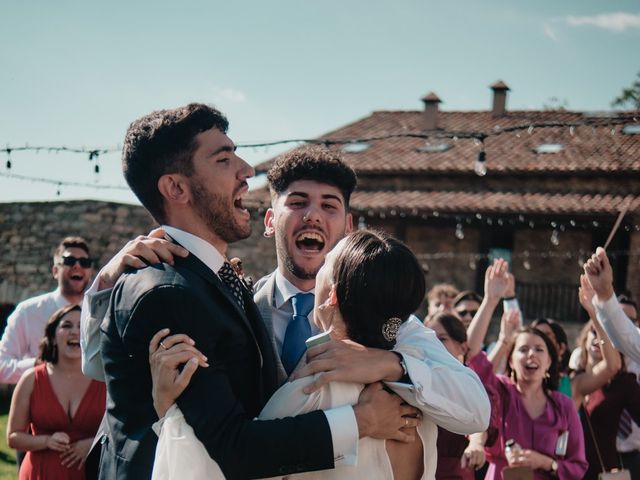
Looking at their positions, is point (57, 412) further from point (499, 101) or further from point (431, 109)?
point (499, 101)

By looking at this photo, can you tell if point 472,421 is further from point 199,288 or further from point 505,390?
point 505,390

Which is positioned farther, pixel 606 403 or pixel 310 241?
pixel 606 403

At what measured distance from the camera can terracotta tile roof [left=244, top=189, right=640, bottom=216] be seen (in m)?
17.5

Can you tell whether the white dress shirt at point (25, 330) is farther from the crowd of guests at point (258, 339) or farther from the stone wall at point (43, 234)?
the stone wall at point (43, 234)

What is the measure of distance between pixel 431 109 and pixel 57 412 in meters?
19.5

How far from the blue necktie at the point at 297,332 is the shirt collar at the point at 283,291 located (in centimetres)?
3

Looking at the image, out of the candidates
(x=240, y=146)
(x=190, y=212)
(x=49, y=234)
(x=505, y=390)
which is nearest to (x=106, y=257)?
(x=49, y=234)

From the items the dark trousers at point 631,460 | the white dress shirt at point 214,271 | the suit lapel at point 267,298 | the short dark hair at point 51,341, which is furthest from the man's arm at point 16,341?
the dark trousers at point 631,460

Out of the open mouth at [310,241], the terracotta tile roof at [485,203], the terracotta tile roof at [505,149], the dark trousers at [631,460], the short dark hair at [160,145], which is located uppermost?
the terracotta tile roof at [505,149]

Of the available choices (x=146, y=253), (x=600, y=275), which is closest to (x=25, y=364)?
(x=146, y=253)

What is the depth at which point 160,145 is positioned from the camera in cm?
241

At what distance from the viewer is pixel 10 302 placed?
1503 centimetres

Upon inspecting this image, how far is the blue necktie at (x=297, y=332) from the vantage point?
282cm

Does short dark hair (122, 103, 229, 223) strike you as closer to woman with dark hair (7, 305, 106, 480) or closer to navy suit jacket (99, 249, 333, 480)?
navy suit jacket (99, 249, 333, 480)
